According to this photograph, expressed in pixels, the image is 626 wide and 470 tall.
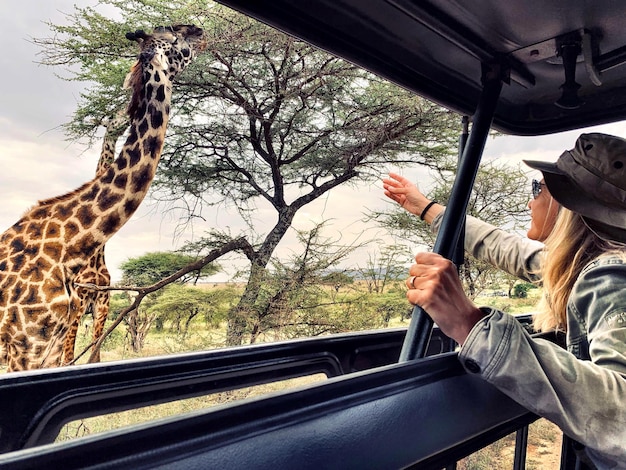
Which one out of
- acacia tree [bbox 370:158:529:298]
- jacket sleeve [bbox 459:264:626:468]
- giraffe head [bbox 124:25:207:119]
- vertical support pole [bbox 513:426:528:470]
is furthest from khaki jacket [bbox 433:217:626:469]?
acacia tree [bbox 370:158:529:298]

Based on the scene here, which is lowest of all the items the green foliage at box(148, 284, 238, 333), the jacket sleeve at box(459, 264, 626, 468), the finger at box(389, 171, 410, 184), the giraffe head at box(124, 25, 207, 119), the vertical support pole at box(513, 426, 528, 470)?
the green foliage at box(148, 284, 238, 333)

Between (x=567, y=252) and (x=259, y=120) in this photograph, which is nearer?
(x=567, y=252)

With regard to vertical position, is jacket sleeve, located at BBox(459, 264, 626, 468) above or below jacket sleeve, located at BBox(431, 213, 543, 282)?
below

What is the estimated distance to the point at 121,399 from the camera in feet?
2.31

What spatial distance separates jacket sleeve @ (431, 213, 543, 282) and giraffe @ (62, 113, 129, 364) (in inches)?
109

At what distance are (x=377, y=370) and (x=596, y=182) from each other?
18.4 inches

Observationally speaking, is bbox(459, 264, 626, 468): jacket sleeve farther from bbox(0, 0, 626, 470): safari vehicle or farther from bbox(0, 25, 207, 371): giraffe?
bbox(0, 25, 207, 371): giraffe

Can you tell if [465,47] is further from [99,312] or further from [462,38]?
[99,312]

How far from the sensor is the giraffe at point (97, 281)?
358 centimetres

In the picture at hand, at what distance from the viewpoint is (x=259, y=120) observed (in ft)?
19.5

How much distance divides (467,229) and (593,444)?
2.92 ft

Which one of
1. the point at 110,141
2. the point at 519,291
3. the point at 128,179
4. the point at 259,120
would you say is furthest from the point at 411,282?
the point at 259,120

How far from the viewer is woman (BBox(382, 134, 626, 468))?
0.56 m

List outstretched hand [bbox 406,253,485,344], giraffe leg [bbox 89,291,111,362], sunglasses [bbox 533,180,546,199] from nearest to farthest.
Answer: outstretched hand [bbox 406,253,485,344] < sunglasses [bbox 533,180,546,199] < giraffe leg [bbox 89,291,111,362]
